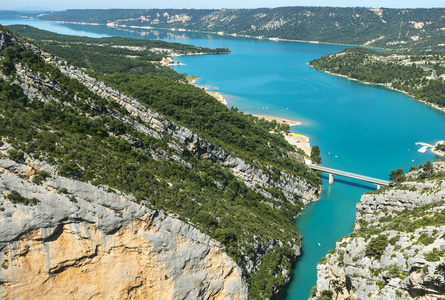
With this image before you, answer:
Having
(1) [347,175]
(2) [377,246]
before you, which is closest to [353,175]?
(1) [347,175]

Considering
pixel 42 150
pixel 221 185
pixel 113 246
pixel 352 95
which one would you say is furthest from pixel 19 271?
pixel 352 95

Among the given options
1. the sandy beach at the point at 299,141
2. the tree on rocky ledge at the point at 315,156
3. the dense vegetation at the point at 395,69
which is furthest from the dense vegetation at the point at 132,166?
the dense vegetation at the point at 395,69

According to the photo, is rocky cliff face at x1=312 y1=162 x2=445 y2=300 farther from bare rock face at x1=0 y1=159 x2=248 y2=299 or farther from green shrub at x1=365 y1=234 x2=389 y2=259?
bare rock face at x1=0 y1=159 x2=248 y2=299

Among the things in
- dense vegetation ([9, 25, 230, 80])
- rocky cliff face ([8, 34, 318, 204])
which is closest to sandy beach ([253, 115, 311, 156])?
rocky cliff face ([8, 34, 318, 204])

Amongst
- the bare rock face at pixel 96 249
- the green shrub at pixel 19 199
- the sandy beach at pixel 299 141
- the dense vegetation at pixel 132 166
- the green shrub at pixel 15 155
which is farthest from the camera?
the sandy beach at pixel 299 141

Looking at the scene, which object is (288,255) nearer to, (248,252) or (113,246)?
(248,252)

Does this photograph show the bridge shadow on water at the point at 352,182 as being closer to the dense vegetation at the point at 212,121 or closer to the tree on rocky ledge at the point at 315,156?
the tree on rocky ledge at the point at 315,156
